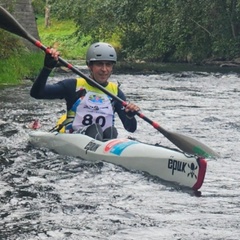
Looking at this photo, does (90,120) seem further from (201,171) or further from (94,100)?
(201,171)

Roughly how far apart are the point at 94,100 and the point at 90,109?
0.45ft

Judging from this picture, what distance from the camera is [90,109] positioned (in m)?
8.19

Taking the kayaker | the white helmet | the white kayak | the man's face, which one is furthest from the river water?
the white helmet

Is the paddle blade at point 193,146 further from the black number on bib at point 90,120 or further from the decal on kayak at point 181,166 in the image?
the decal on kayak at point 181,166

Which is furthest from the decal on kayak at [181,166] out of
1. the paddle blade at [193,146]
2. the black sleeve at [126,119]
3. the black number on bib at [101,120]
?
the black number on bib at [101,120]

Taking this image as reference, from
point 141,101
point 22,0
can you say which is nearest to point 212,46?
point 22,0

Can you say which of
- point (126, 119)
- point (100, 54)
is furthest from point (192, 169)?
point (100, 54)

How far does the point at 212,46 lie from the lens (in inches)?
1261

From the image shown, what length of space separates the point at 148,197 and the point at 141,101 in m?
8.68

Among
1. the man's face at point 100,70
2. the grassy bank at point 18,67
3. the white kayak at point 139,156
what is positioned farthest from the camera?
the grassy bank at point 18,67

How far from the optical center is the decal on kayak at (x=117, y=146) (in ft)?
24.1

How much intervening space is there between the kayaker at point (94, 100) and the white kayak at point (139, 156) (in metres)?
0.22

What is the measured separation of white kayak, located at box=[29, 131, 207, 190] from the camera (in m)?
6.58

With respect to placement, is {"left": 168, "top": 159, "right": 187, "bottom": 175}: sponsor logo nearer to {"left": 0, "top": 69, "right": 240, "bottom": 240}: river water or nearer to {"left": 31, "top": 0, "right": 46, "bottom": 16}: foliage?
{"left": 0, "top": 69, "right": 240, "bottom": 240}: river water
